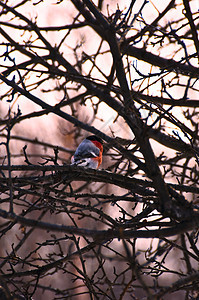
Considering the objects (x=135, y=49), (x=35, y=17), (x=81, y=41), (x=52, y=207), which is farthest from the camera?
(x=81, y=41)

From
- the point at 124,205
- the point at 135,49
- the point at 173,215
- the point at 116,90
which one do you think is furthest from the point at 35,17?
the point at 124,205

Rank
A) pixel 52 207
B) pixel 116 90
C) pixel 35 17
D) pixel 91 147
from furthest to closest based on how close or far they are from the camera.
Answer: pixel 91 147 < pixel 35 17 < pixel 116 90 < pixel 52 207

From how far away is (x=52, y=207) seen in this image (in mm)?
2252

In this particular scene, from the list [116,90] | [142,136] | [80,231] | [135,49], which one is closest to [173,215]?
[142,136]

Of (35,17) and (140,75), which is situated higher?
(35,17)

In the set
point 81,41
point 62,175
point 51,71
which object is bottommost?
point 62,175

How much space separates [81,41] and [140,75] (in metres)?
1.70

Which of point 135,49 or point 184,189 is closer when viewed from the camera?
point 184,189

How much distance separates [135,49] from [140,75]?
83 centimetres

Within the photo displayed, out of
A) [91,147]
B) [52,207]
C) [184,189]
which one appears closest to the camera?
[52,207]

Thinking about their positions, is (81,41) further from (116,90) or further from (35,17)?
(116,90)

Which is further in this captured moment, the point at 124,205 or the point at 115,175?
the point at 124,205

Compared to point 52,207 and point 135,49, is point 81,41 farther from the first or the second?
point 52,207

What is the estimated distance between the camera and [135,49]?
3.46m
